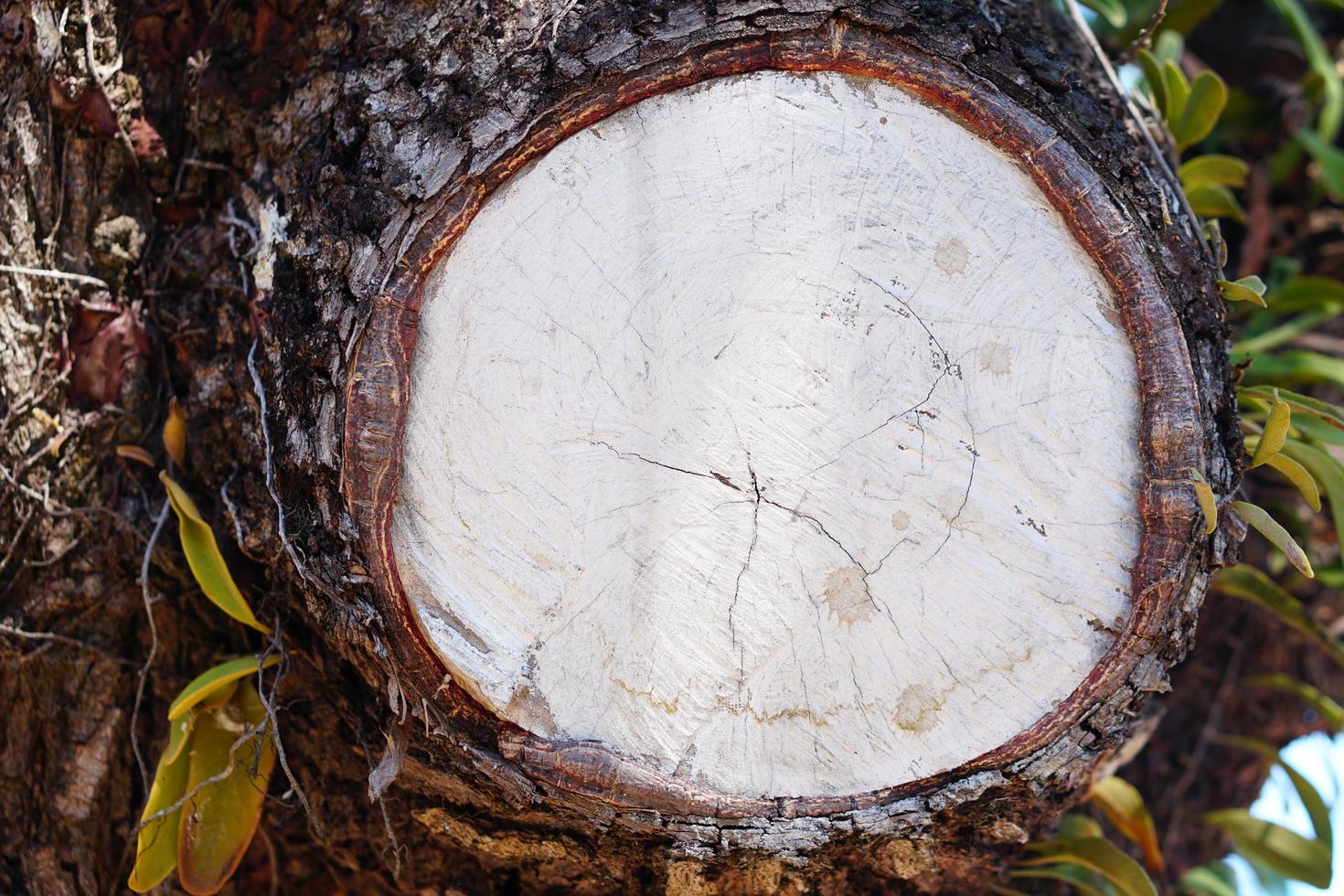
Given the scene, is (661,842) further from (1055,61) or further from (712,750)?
(1055,61)

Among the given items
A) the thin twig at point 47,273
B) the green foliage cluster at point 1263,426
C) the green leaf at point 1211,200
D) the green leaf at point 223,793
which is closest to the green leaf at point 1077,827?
the green foliage cluster at point 1263,426

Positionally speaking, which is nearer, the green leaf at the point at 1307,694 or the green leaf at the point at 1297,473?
the green leaf at the point at 1297,473

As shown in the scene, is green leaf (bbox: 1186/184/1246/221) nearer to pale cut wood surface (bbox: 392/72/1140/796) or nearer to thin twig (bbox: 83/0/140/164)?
pale cut wood surface (bbox: 392/72/1140/796)

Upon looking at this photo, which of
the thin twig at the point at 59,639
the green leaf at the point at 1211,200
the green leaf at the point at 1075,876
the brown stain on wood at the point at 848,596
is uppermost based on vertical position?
the green leaf at the point at 1211,200

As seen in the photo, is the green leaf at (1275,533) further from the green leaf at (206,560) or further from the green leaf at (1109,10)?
the green leaf at (206,560)

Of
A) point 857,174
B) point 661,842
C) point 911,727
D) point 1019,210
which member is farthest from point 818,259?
point 661,842

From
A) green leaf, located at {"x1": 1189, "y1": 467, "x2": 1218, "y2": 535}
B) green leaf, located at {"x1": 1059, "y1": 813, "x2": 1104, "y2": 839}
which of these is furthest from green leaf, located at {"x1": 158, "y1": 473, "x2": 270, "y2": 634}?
green leaf, located at {"x1": 1059, "y1": 813, "x2": 1104, "y2": 839}

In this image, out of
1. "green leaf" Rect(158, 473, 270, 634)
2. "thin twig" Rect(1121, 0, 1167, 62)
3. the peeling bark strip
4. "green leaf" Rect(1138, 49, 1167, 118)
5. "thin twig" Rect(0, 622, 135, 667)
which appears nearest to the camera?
the peeling bark strip
